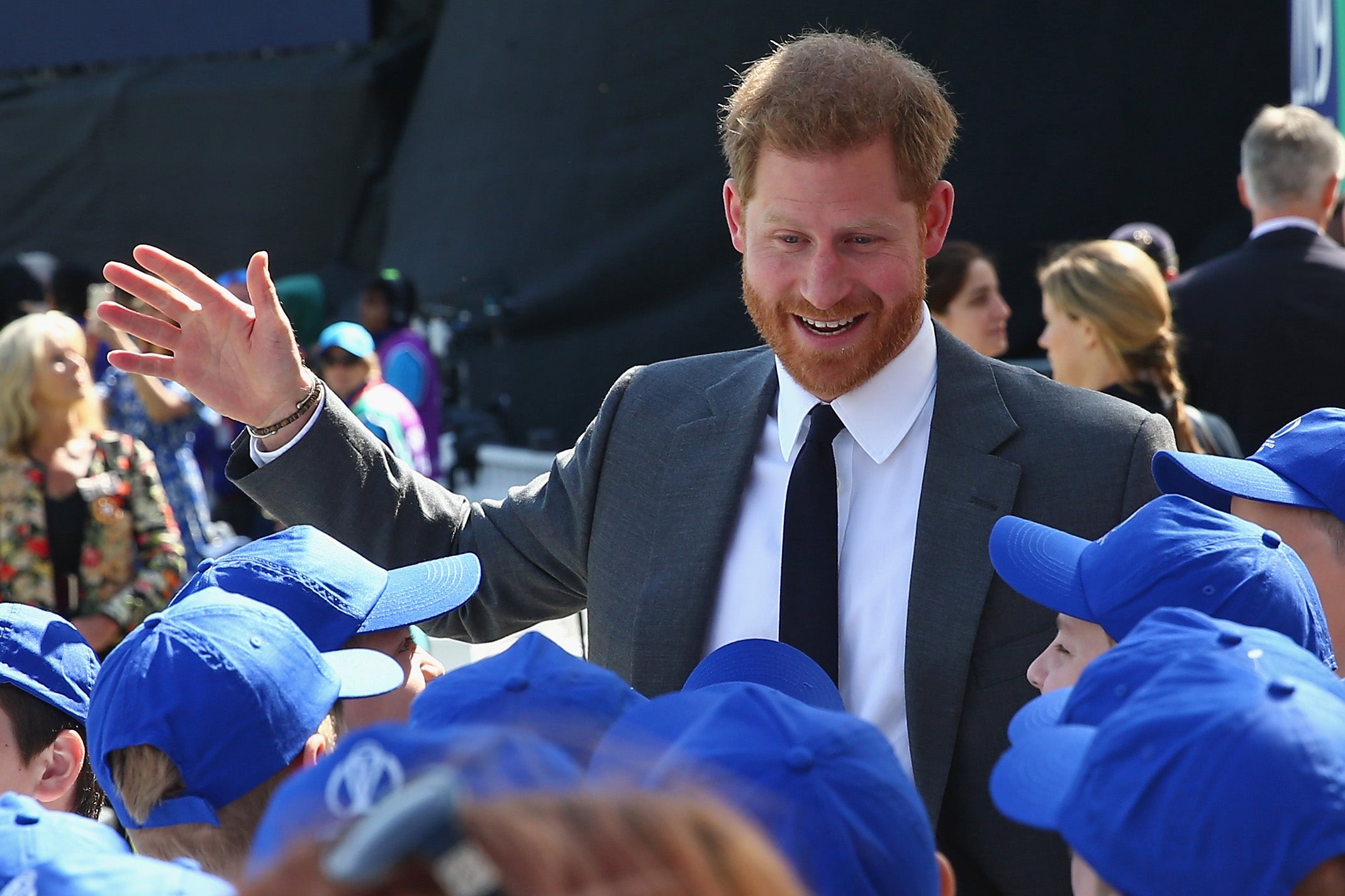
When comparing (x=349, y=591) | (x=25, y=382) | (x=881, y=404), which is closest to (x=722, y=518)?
(x=881, y=404)

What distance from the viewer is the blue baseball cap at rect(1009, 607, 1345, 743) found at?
139 cm

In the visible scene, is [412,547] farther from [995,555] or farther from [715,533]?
[995,555]

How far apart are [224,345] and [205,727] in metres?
0.67

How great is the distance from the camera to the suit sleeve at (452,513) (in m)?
2.18

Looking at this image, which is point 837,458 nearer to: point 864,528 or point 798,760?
point 864,528

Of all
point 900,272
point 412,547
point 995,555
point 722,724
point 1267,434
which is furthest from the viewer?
point 1267,434

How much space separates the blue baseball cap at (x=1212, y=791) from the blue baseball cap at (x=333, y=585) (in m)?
1.13

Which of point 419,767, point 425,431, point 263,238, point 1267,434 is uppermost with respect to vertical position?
point 419,767

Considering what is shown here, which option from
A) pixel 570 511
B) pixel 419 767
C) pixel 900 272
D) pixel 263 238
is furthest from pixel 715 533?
pixel 263 238

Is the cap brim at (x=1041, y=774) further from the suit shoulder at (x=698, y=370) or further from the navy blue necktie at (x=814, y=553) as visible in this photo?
the suit shoulder at (x=698, y=370)

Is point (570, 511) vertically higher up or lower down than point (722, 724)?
lower down

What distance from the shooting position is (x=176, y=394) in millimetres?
5586

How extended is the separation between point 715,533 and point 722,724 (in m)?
0.82

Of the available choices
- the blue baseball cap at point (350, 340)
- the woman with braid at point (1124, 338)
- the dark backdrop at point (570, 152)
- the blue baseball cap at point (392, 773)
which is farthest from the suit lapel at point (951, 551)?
the dark backdrop at point (570, 152)
